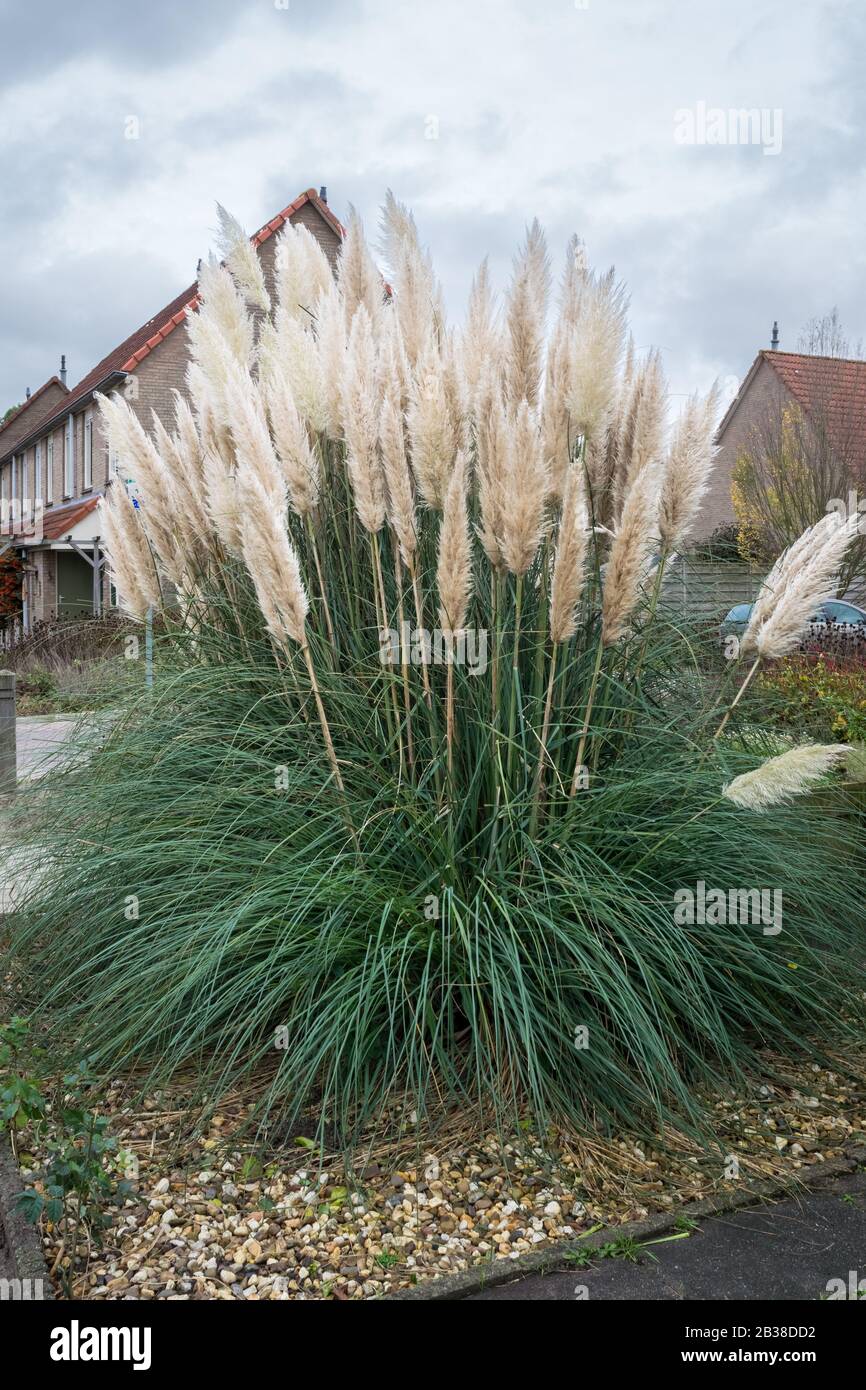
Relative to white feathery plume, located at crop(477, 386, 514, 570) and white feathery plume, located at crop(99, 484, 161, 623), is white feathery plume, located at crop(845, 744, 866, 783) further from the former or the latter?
white feathery plume, located at crop(99, 484, 161, 623)

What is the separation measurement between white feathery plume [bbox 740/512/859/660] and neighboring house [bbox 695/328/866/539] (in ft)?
42.7

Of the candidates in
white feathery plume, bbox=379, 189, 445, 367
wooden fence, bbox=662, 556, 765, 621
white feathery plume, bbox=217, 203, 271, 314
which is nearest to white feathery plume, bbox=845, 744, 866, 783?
wooden fence, bbox=662, 556, 765, 621

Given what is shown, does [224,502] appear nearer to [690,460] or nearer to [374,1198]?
[690,460]

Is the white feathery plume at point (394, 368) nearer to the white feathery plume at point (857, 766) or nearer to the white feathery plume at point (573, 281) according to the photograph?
the white feathery plume at point (573, 281)

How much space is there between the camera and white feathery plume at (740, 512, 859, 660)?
3.23m

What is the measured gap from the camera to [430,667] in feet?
11.6

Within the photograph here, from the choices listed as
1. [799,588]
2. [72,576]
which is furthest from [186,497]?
[72,576]

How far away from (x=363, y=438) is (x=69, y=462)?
86.9 ft

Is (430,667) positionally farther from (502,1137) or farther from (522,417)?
(502,1137)

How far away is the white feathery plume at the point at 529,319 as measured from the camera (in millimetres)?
3520

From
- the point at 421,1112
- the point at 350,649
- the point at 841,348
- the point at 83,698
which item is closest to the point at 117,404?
the point at 83,698

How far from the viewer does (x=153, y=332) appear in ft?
82.1

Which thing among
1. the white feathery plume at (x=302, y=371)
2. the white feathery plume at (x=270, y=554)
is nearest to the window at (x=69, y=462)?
the white feathery plume at (x=302, y=371)
